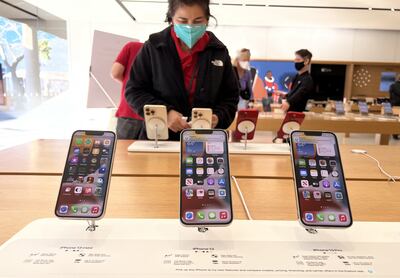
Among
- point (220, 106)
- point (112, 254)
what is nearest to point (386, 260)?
point (112, 254)

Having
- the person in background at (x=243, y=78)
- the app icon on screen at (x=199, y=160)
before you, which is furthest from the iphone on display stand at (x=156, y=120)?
the person in background at (x=243, y=78)

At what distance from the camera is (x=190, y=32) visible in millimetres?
1192

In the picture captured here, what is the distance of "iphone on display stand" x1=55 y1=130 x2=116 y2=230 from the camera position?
54 cm

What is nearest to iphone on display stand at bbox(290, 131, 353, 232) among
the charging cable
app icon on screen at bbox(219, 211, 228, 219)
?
app icon on screen at bbox(219, 211, 228, 219)

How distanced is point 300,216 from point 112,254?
313 mm

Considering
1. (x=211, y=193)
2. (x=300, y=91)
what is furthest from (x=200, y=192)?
(x=300, y=91)

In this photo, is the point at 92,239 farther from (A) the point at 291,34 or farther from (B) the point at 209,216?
(A) the point at 291,34

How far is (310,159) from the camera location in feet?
1.98

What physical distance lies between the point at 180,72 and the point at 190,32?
0.52 feet

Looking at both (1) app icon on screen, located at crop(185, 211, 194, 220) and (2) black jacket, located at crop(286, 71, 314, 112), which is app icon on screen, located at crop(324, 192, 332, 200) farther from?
(2) black jacket, located at crop(286, 71, 314, 112)

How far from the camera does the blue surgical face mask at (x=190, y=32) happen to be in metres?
1.18

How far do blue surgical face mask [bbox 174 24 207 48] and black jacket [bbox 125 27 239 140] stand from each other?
0.20 feet

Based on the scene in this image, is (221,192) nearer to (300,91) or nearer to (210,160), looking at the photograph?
(210,160)

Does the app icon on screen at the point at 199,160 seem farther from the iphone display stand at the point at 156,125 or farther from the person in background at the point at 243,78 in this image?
the person in background at the point at 243,78
